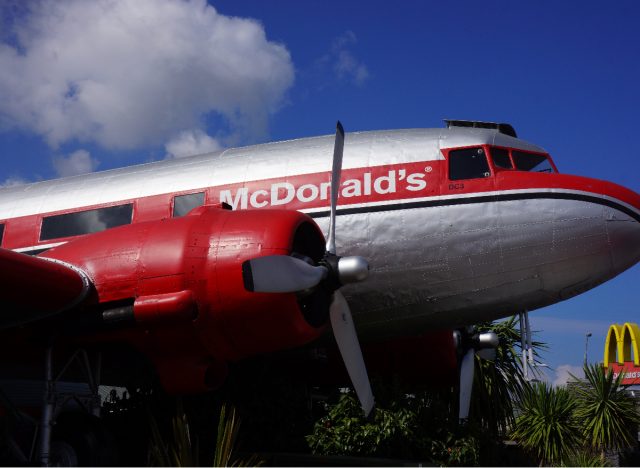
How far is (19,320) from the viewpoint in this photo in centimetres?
818

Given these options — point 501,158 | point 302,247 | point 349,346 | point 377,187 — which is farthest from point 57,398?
point 501,158

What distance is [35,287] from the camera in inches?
302

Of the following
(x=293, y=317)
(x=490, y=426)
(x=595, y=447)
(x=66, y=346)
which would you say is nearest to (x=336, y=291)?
(x=293, y=317)

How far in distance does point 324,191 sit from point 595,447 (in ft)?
30.8

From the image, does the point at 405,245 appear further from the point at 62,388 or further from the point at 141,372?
the point at 62,388

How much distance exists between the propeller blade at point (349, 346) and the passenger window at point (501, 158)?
3.22 meters

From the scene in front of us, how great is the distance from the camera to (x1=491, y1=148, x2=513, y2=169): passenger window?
33.1 ft

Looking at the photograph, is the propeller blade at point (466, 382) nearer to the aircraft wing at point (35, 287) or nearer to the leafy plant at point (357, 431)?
the leafy plant at point (357, 431)

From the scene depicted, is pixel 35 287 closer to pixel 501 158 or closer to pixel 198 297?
pixel 198 297

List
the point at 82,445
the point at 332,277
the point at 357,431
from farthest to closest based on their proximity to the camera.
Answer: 1. the point at 357,431
2. the point at 332,277
3. the point at 82,445

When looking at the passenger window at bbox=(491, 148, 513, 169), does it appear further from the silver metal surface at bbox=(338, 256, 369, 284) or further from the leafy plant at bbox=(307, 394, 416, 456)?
the leafy plant at bbox=(307, 394, 416, 456)

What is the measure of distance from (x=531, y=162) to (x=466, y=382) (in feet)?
15.6

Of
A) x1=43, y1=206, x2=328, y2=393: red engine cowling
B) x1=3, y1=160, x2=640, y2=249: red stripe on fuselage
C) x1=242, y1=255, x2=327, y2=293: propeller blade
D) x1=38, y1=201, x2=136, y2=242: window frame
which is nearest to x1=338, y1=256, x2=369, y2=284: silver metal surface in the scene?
x1=242, y1=255, x2=327, y2=293: propeller blade

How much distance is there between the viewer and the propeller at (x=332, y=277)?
7.40 m
